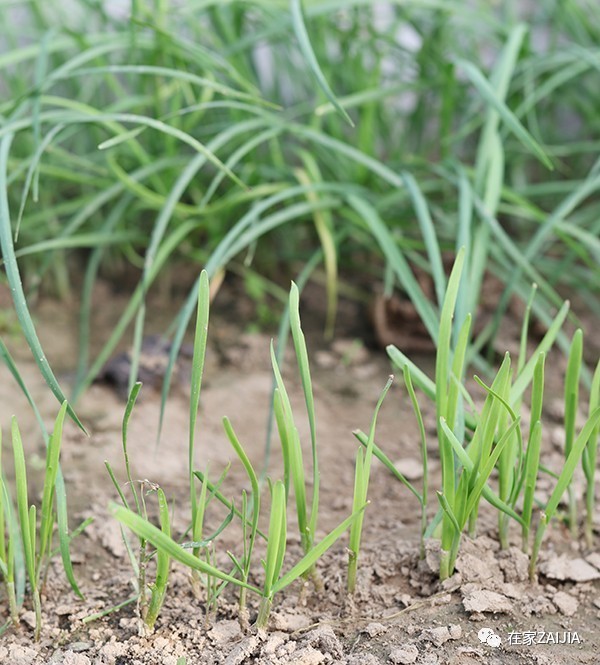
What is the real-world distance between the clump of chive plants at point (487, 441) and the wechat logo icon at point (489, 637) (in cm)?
9

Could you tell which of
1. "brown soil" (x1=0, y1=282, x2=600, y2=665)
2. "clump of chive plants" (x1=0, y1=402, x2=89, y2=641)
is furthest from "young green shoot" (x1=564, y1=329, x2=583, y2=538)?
"clump of chive plants" (x1=0, y1=402, x2=89, y2=641)

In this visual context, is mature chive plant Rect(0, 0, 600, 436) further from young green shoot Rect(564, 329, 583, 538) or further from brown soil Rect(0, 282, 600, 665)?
young green shoot Rect(564, 329, 583, 538)

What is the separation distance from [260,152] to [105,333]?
22.0 inches

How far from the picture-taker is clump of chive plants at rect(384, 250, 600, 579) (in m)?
0.97

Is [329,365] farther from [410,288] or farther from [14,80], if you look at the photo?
[14,80]

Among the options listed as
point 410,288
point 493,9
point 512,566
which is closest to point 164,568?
point 512,566

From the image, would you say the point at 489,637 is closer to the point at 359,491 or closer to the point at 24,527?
the point at 359,491

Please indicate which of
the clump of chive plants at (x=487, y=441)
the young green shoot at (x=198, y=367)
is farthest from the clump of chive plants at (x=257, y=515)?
the clump of chive plants at (x=487, y=441)

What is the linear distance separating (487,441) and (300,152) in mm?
884

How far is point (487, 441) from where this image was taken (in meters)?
0.98

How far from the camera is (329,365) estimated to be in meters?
1.66

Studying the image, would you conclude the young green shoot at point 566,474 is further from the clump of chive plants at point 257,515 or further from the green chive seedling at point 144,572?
the green chive seedling at point 144,572

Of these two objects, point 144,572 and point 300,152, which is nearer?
point 144,572

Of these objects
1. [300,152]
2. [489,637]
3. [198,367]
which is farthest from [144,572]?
[300,152]
